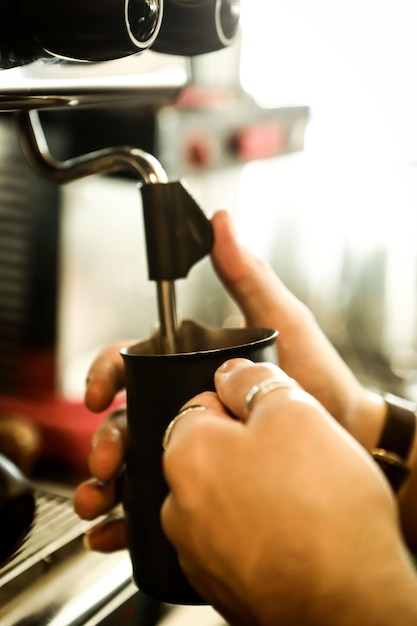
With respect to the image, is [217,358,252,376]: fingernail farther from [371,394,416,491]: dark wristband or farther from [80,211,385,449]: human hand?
[371,394,416,491]: dark wristband

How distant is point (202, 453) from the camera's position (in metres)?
0.37

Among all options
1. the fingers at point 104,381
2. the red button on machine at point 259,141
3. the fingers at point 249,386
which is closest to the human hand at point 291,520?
the fingers at point 249,386

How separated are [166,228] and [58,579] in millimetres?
263

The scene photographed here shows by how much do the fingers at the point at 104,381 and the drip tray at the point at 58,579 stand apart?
0.10 metres

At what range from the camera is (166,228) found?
0.48 m

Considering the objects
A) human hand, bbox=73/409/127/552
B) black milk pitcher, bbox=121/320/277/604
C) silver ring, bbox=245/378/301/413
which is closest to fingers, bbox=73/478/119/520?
human hand, bbox=73/409/127/552

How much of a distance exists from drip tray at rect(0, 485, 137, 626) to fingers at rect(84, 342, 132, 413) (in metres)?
0.10

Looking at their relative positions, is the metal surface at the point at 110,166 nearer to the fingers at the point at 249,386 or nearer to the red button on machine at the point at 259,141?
the fingers at the point at 249,386

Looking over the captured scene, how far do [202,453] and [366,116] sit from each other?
1.17 m

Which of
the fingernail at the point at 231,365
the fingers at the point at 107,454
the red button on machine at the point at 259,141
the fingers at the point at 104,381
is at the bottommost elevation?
the fingers at the point at 107,454

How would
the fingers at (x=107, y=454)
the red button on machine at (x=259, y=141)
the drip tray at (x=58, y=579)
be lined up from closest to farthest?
the drip tray at (x=58, y=579), the fingers at (x=107, y=454), the red button on machine at (x=259, y=141)

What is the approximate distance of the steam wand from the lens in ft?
1.56

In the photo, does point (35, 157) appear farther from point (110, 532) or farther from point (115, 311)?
point (115, 311)

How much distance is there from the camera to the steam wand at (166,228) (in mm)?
475
